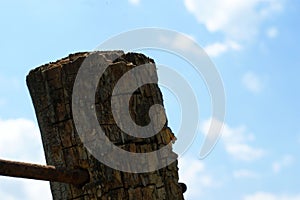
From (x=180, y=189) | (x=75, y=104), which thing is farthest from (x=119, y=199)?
(x=75, y=104)

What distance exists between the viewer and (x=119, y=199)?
2.56 m

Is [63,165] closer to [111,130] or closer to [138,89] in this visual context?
[111,130]

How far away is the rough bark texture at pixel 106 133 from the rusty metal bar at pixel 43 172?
5 cm

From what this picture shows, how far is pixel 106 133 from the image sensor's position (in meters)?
2.62

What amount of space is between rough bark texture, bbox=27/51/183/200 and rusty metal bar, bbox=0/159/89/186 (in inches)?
1.8

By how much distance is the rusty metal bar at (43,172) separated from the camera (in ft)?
7.64

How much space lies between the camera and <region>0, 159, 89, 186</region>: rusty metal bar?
233cm

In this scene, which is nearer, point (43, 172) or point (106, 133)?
point (43, 172)

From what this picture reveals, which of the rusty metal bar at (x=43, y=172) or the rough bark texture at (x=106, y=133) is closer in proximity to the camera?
the rusty metal bar at (x=43, y=172)

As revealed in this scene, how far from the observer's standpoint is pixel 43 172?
8.02 feet

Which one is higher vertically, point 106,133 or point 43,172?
point 106,133

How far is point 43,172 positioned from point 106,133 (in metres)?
0.34

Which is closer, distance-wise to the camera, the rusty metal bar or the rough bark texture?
the rusty metal bar

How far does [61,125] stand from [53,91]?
0.17m
